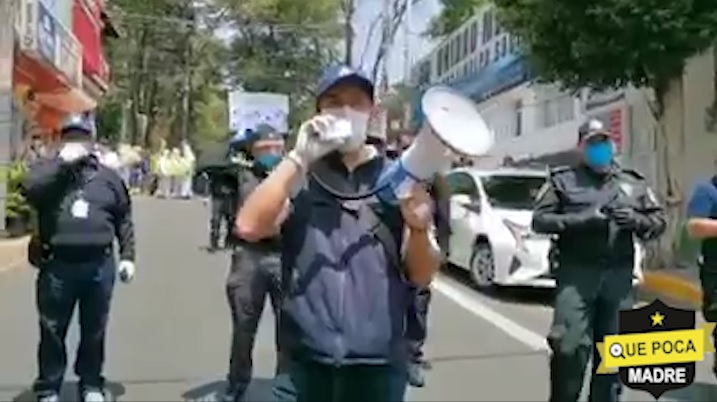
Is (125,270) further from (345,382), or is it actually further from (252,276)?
(345,382)

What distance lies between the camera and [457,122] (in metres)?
3.30

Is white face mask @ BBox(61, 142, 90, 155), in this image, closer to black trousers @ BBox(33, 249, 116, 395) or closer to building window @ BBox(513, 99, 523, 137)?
black trousers @ BBox(33, 249, 116, 395)

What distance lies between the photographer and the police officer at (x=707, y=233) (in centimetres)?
693

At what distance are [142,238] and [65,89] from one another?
19.4ft

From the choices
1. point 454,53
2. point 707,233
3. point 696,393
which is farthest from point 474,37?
point 707,233

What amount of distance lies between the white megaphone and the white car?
344 inches

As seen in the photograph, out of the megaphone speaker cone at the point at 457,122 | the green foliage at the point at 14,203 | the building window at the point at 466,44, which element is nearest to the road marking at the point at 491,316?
the megaphone speaker cone at the point at 457,122

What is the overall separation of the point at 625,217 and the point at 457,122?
2907mm

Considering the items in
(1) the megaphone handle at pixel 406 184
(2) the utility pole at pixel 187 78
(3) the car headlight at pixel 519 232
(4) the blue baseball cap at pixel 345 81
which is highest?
(2) the utility pole at pixel 187 78

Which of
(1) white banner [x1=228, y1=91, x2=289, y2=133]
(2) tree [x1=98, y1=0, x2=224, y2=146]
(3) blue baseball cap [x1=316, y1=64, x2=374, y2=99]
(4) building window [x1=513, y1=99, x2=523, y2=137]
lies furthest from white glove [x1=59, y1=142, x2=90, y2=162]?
(2) tree [x1=98, y1=0, x2=224, y2=146]

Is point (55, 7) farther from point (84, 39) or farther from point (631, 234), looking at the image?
point (631, 234)

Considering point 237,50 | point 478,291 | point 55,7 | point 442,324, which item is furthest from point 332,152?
point 237,50

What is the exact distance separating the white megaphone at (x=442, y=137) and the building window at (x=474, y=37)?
42.6 meters

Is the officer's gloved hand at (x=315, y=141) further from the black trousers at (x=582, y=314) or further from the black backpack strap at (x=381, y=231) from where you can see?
the black trousers at (x=582, y=314)
